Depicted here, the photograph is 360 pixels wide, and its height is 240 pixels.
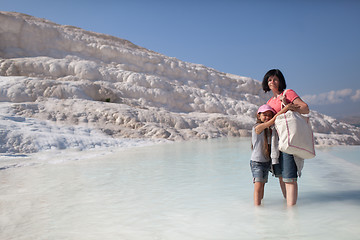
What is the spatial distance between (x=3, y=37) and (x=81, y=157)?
24680 mm

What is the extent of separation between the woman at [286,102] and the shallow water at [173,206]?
0.23 metres

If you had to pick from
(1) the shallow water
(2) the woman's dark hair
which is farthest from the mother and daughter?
(1) the shallow water

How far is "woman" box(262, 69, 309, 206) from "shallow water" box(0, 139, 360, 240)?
0.77 feet

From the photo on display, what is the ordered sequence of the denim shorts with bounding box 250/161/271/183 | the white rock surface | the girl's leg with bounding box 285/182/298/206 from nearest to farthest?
the girl's leg with bounding box 285/182/298/206 < the denim shorts with bounding box 250/161/271/183 < the white rock surface

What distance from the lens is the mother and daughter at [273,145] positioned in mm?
2744

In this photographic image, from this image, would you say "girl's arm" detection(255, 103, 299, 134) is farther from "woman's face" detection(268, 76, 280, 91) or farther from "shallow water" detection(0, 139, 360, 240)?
"shallow water" detection(0, 139, 360, 240)

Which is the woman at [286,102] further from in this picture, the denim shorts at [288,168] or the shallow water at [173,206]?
the shallow water at [173,206]

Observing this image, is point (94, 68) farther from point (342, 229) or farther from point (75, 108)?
point (342, 229)

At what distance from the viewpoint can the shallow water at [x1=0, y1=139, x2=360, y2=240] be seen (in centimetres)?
241

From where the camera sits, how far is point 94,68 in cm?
2564

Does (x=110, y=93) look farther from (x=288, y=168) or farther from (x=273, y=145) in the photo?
(x=288, y=168)

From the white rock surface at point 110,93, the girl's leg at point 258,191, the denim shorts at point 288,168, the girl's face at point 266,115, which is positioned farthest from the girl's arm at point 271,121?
the white rock surface at point 110,93

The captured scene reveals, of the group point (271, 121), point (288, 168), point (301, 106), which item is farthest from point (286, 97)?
point (288, 168)

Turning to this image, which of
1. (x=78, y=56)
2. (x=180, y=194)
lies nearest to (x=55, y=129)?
(x=180, y=194)
